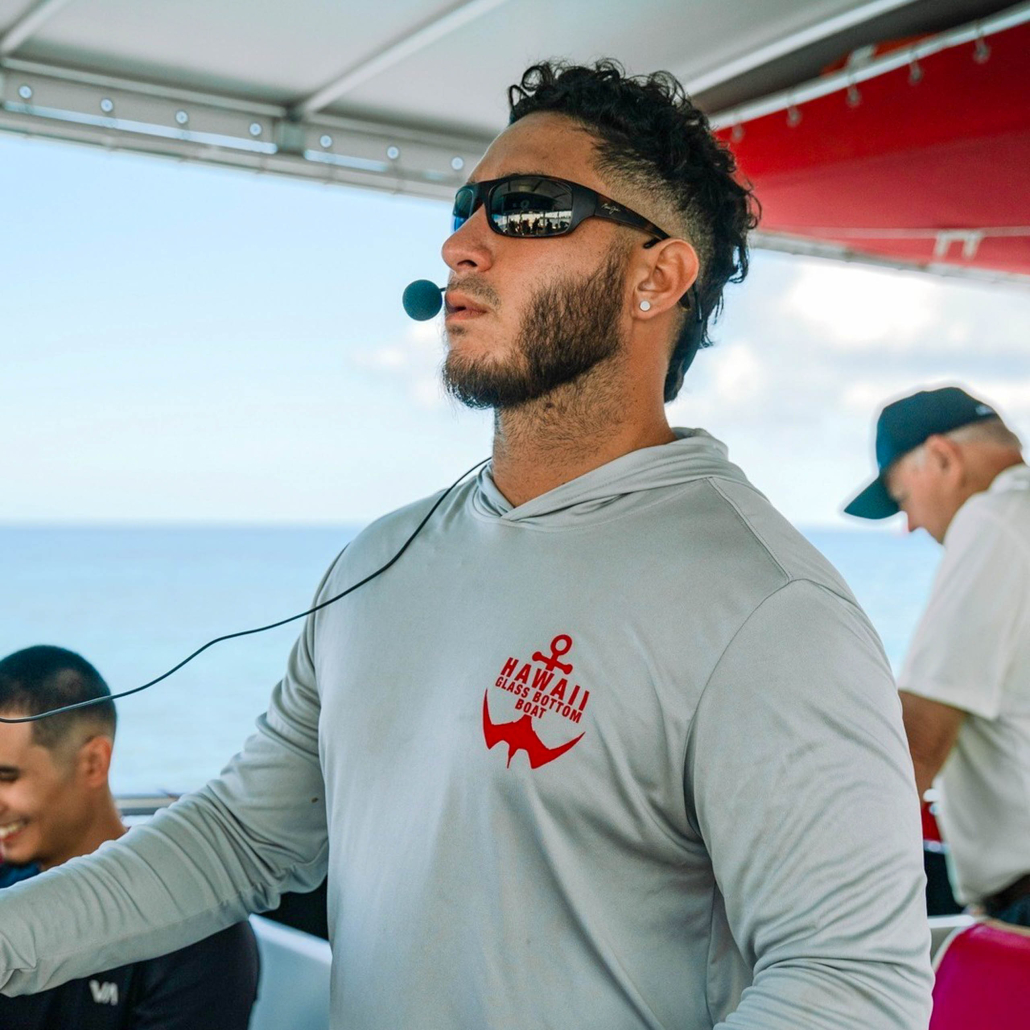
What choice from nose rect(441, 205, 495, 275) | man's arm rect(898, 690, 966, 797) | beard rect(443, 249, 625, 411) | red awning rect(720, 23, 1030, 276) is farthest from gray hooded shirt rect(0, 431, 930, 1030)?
red awning rect(720, 23, 1030, 276)

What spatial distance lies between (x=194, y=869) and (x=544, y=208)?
2.55 ft

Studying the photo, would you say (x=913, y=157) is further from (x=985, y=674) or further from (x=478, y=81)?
(x=985, y=674)

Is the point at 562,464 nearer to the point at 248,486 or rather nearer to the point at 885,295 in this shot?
the point at 885,295

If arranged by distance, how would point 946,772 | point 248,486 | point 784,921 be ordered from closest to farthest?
point 784,921 < point 946,772 < point 248,486

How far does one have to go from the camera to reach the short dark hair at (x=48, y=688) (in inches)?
82.5

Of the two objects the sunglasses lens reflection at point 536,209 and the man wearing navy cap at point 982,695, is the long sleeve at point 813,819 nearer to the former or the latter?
the sunglasses lens reflection at point 536,209

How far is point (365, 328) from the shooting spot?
49750mm

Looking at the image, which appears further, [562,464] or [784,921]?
[562,464]

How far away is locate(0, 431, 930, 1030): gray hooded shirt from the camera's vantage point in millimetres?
961

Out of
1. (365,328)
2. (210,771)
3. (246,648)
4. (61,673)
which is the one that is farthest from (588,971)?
(365,328)

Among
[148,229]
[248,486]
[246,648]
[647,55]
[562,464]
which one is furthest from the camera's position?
[248,486]

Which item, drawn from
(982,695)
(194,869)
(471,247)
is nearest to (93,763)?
(194,869)

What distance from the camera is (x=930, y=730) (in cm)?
219

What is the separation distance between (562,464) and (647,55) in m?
1.78
